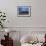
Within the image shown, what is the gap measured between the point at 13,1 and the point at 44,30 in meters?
1.18

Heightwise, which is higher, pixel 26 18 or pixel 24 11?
pixel 24 11

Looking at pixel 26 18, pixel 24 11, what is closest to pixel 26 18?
pixel 26 18

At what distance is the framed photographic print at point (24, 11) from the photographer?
4.04 meters

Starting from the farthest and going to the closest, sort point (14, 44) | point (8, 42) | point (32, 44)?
1. point (14, 44)
2. point (8, 42)
3. point (32, 44)

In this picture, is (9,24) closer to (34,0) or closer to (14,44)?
(14,44)

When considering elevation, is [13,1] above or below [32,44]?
above

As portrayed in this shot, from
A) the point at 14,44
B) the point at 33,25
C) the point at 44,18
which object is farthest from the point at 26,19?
the point at 14,44

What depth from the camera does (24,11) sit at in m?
4.05

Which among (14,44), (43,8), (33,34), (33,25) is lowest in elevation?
(14,44)

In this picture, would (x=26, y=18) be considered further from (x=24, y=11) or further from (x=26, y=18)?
(x=24, y=11)

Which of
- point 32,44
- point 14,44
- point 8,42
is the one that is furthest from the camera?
point 14,44

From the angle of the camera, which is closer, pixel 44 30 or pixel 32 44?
pixel 32 44

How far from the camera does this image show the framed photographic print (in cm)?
404

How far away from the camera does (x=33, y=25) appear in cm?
406
